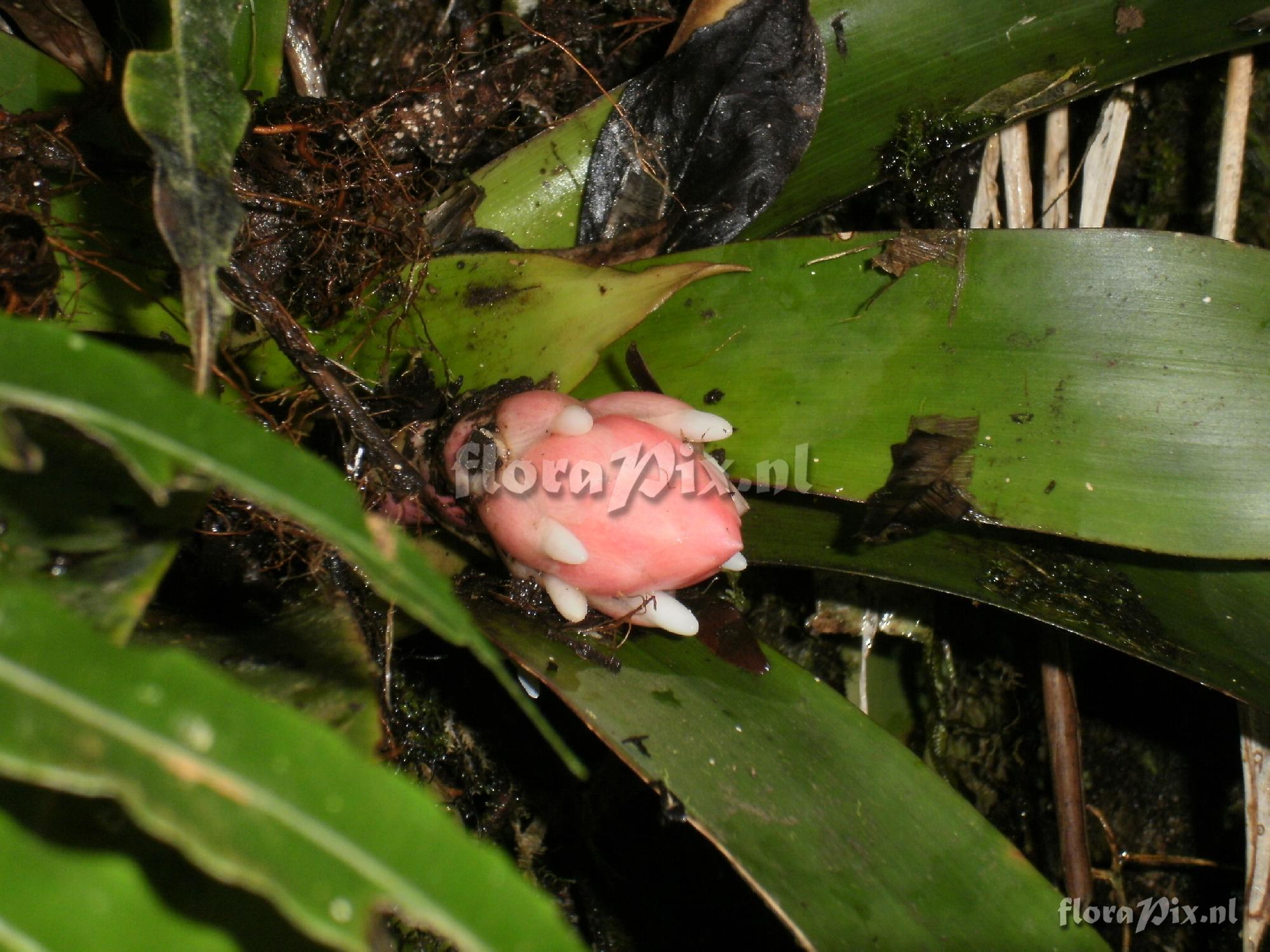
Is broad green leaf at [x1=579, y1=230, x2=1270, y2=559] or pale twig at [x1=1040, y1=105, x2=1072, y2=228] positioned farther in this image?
pale twig at [x1=1040, y1=105, x2=1072, y2=228]

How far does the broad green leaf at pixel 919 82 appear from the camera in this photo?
986 mm

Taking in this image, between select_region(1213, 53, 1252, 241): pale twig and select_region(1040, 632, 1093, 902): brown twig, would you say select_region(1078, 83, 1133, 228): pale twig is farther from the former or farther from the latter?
select_region(1040, 632, 1093, 902): brown twig

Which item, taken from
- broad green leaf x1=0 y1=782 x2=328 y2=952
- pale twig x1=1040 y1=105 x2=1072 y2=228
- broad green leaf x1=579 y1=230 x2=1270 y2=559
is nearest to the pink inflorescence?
A: broad green leaf x1=579 y1=230 x2=1270 y2=559

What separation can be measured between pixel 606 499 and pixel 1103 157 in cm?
92

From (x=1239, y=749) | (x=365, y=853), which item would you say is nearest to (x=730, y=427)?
(x=365, y=853)

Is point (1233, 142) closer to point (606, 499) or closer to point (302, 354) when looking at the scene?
point (606, 499)

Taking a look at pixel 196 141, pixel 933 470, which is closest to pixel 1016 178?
pixel 933 470

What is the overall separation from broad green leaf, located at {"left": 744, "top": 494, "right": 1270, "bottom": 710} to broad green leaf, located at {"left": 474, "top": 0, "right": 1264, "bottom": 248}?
1.34 feet

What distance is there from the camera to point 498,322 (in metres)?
0.93

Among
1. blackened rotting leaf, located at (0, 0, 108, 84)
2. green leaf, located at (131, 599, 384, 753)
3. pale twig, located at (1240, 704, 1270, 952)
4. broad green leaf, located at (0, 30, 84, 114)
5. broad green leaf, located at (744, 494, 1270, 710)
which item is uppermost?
blackened rotting leaf, located at (0, 0, 108, 84)

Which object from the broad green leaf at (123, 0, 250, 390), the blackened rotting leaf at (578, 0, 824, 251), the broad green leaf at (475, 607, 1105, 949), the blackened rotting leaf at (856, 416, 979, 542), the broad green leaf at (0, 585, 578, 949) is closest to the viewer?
the broad green leaf at (0, 585, 578, 949)

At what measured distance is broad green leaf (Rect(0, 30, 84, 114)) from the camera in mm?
879

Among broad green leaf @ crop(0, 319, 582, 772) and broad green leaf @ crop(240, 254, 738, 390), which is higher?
broad green leaf @ crop(240, 254, 738, 390)

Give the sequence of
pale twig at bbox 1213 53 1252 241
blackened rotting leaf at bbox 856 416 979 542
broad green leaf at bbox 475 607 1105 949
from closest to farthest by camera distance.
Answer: broad green leaf at bbox 475 607 1105 949 < blackened rotting leaf at bbox 856 416 979 542 < pale twig at bbox 1213 53 1252 241
